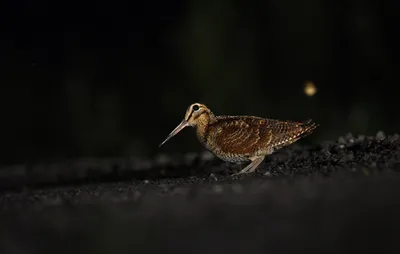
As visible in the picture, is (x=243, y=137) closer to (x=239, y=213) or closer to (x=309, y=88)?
(x=239, y=213)

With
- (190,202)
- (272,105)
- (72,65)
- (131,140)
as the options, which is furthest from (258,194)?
(72,65)

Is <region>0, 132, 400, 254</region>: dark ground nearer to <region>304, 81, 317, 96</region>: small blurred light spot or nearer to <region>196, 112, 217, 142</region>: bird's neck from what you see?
<region>196, 112, 217, 142</region>: bird's neck

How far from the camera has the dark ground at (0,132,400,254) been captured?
251 inches

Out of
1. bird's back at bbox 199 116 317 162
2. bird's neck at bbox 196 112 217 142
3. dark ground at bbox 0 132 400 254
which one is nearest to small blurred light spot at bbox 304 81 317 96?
dark ground at bbox 0 132 400 254

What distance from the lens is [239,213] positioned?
7230 millimetres

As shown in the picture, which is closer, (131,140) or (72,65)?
(131,140)

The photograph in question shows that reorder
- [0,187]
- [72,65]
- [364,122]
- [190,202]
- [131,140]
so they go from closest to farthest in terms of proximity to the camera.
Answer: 1. [190,202]
2. [0,187]
3. [364,122]
4. [131,140]
5. [72,65]

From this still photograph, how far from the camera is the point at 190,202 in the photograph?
7.95m

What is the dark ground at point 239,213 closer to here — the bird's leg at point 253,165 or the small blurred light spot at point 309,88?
the bird's leg at point 253,165

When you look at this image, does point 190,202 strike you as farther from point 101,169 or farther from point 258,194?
point 101,169

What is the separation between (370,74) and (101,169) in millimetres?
5590

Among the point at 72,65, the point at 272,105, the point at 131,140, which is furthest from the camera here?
the point at 72,65

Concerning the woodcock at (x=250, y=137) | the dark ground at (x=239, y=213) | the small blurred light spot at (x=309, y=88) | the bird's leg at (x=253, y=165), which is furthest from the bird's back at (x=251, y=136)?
the small blurred light spot at (x=309, y=88)

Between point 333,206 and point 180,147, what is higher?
point 333,206
